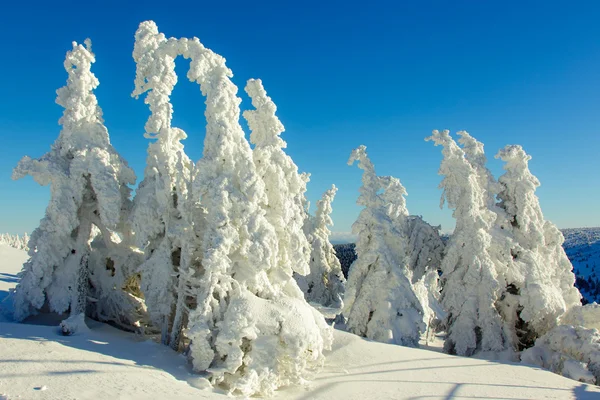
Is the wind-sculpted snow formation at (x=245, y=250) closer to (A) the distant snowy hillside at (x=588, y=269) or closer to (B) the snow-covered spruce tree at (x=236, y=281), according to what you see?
(B) the snow-covered spruce tree at (x=236, y=281)

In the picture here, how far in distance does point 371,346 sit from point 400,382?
9.14 ft

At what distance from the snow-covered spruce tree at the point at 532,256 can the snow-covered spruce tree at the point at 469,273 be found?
1.19 meters

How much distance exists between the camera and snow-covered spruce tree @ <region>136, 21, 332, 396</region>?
11.8m

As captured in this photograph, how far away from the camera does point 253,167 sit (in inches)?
544

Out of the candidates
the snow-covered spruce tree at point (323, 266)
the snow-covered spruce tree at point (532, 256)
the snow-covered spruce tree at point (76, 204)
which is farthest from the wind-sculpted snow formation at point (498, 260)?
the snow-covered spruce tree at point (323, 266)

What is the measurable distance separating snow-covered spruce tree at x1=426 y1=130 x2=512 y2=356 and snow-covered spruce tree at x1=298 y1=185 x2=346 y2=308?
1654 cm

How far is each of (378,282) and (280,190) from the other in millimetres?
8079

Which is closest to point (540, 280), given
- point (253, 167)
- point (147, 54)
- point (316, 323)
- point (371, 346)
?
point (371, 346)

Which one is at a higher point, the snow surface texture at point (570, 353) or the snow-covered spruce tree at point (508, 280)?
the snow-covered spruce tree at point (508, 280)

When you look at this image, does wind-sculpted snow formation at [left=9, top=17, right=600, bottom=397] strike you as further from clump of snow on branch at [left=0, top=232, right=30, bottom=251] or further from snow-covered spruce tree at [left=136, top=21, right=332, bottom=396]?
clump of snow on branch at [left=0, top=232, right=30, bottom=251]

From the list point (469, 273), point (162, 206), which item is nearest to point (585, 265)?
point (469, 273)

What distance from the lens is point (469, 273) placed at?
20297mm

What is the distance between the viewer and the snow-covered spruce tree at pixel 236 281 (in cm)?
1184

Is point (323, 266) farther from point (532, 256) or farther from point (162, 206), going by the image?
point (162, 206)
